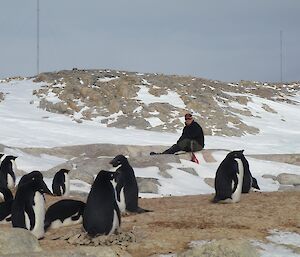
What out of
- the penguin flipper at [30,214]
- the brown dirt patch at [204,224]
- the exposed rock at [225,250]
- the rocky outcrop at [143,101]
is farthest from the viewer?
the rocky outcrop at [143,101]

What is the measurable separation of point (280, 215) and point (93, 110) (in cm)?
1962

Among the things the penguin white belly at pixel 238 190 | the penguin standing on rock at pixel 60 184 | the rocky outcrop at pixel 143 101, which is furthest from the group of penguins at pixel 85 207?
the rocky outcrop at pixel 143 101

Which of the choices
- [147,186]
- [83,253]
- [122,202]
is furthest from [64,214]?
[147,186]

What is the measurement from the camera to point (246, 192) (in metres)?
10.1

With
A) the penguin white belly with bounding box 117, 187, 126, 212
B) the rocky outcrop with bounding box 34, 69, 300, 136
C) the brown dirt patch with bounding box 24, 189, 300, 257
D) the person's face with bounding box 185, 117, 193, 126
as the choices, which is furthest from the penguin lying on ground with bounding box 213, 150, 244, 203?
the rocky outcrop with bounding box 34, 69, 300, 136

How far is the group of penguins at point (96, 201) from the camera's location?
6129 mm

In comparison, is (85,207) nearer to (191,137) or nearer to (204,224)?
(204,224)

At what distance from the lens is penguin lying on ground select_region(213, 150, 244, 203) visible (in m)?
8.76

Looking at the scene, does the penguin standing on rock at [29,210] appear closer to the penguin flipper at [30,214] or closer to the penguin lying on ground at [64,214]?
the penguin flipper at [30,214]

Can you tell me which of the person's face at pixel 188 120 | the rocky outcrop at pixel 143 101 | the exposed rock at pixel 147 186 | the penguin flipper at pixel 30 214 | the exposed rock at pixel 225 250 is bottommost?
the exposed rock at pixel 147 186

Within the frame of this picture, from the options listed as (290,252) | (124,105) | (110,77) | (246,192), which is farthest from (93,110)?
(290,252)

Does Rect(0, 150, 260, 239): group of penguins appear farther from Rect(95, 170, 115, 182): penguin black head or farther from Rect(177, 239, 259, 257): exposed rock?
Rect(177, 239, 259, 257): exposed rock

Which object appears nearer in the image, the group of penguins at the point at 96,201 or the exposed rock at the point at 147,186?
the group of penguins at the point at 96,201

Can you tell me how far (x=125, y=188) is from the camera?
7785mm
